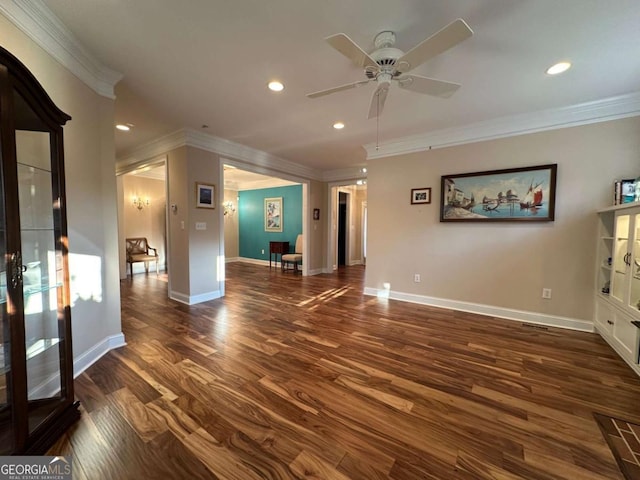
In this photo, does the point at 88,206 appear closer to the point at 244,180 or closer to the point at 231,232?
the point at 244,180

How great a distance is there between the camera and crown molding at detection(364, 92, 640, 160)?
2.83 meters

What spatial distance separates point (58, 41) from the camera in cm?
187

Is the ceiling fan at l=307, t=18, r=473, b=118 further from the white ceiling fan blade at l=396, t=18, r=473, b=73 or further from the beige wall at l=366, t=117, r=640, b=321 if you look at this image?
the beige wall at l=366, t=117, r=640, b=321

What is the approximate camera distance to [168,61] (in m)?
2.20

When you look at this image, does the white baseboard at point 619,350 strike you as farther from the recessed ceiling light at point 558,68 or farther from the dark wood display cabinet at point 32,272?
the dark wood display cabinet at point 32,272

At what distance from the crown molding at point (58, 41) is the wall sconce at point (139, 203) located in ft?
15.6

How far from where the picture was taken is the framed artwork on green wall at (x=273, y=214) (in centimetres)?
760

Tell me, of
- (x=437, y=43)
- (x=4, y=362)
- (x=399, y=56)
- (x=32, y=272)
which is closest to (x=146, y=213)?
(x=32, y=272)

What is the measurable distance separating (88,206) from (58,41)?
3.96 feet

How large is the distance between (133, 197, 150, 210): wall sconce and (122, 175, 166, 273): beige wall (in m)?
0.05

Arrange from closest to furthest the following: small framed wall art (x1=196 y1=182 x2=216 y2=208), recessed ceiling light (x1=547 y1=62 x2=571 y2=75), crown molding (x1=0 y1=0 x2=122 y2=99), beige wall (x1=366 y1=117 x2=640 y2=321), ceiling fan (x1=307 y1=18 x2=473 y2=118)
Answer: ceiling fan (x1=307 y1=18 x2=473 y2=118), crown molding (x1=0 y1=0 x2=122 y2=99), recessed ceiling light (x1=547 y1=62 x2=571 y2=75), beige wall (x1=366 y1=117 x2=640 y2=321), small framed wall art (x1=196 y1=182 x2=216 y2=208)

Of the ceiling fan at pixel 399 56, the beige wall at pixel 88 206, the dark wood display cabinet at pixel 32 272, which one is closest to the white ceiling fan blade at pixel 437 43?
the ceiling fan at pixel 399 56

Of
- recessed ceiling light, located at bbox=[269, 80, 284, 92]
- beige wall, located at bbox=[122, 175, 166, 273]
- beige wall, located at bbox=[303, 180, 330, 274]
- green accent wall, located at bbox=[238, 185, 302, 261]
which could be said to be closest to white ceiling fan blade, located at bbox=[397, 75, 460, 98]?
recessed ceiling light, located at bbox=[269, 80, 284, 92]

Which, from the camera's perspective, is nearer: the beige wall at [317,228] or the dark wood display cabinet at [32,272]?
the dark wood display cabinet at [32,272]
